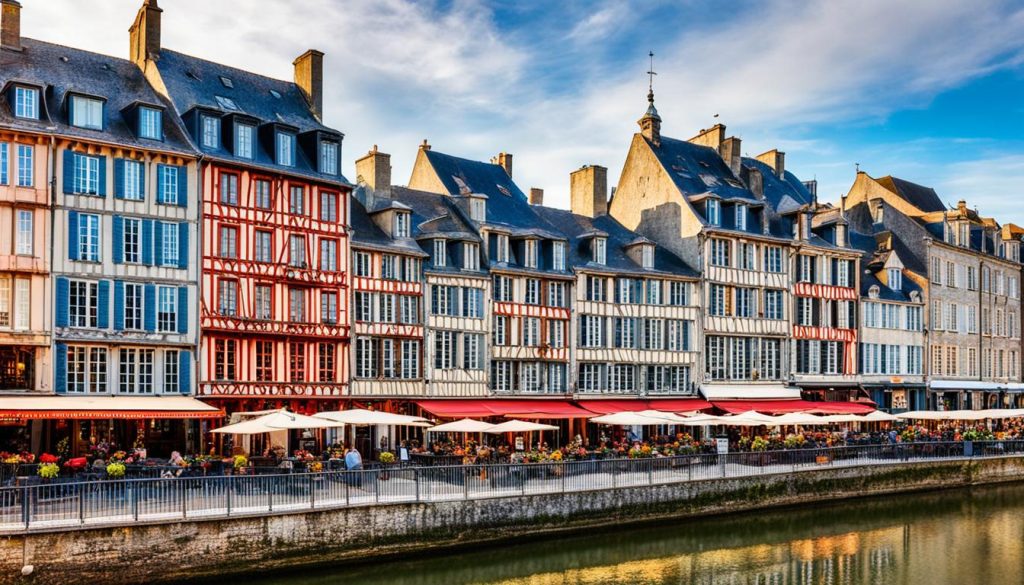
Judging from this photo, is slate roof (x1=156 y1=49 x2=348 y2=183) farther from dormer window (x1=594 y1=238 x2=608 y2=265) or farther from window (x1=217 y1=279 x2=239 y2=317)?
dormer window (x1=594 y1=238 x2=608 y2=265)

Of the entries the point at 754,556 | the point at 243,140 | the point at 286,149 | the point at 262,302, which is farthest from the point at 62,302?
the point at 754,556

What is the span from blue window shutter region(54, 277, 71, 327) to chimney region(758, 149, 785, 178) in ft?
106

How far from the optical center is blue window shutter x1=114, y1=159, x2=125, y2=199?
2692 centimetres

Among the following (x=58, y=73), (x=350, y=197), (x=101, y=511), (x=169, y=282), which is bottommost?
(x=101, y=511)

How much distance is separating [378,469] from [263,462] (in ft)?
11.0

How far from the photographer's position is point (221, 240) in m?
28.6

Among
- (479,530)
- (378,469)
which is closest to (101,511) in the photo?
(378,469)

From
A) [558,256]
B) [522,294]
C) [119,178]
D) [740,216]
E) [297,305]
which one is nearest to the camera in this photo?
[119,178]

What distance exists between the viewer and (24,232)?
25547mm

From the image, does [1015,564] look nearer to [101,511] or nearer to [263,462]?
[263,462]

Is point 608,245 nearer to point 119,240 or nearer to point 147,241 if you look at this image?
point 147,241

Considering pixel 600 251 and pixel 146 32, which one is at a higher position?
pixel 146 32

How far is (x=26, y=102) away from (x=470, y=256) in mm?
13692

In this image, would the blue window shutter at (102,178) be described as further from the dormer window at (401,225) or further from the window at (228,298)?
the dormer window at (401,225)
